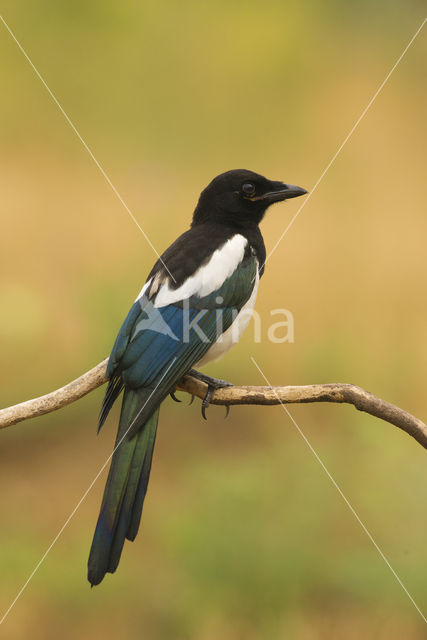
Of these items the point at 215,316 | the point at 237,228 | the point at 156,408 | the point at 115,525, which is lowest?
the point at 115,525

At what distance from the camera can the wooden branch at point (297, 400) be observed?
1.09 m

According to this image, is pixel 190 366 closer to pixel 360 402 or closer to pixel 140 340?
pixel 140 340

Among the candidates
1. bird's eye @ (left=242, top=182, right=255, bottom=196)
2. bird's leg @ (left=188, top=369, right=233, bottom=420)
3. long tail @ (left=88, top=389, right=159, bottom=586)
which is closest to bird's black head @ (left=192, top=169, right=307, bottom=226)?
bird's eye @ (left=242, top=182, right=255, bottom=196)

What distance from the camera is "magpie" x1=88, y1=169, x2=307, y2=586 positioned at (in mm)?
1114

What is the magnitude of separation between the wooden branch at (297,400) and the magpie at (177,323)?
3.1 inches

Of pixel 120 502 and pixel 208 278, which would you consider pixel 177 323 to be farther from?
pixel 120 502

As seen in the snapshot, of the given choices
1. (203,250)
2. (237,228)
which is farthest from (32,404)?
(237,228)

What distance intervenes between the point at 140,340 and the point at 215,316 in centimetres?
16

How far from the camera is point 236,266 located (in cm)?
133

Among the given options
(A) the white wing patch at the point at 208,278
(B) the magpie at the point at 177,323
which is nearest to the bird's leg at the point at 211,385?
(B) the magpie at the point at 177,323

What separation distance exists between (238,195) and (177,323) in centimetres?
31

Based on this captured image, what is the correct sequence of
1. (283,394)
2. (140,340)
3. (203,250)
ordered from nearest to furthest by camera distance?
1. (283,394)
2. (140,340)
3. (203,250)

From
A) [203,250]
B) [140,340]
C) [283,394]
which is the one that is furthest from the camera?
[203,250]

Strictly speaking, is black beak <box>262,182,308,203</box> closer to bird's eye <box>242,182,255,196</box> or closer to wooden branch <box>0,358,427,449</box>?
→ bird's eye <box>242,182,255,196</box>
